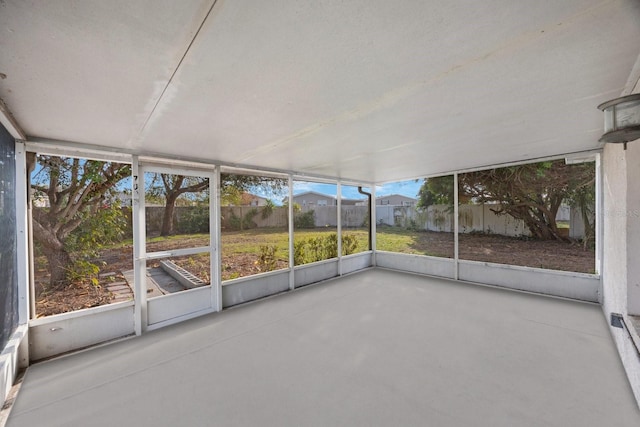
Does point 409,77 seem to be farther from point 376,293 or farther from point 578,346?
point 376,293

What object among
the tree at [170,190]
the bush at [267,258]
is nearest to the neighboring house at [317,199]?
the bush at [267,258]

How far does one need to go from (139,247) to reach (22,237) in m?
0.93

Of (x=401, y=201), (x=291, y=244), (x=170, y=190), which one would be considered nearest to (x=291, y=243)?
(x=291, y=244)

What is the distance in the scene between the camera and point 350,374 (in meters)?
2.14

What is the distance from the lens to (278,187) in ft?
15.6

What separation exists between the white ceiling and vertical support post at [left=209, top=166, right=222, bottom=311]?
45.3 inches

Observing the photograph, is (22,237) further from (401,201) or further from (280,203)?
(401,201)

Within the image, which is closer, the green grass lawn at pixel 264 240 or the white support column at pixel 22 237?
the white support column at pixel 22 237

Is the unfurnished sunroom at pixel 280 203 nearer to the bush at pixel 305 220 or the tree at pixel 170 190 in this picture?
the tree at pixel 170 190

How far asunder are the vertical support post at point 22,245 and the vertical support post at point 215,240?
1.73 meters

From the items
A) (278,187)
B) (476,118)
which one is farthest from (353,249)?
(476,118)

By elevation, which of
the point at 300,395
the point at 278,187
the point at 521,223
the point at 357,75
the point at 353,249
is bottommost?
the point at 300,395

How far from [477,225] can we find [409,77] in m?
7.51

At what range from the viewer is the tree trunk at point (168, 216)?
3293 millimetres
